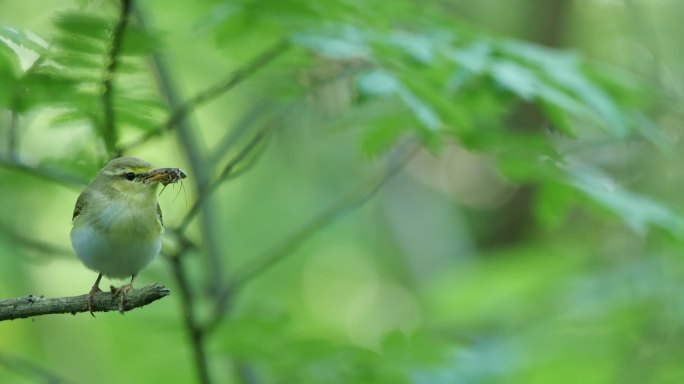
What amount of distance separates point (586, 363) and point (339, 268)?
18.7 feet

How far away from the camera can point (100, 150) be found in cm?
334

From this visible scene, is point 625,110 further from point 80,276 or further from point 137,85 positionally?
point 80,276

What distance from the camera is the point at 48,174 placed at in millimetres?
3346

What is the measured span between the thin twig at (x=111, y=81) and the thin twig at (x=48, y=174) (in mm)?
259

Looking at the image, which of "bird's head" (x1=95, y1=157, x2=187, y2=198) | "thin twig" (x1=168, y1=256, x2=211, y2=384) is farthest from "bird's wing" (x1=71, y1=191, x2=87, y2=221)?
"thin twig" (x1=168, y1=256, x2=211, y2=384)

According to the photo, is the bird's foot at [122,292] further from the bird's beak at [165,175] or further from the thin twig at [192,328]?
the thin twig at [192,328]

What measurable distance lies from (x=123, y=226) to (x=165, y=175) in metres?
0.22

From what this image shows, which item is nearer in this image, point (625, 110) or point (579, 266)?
point (625, 110)

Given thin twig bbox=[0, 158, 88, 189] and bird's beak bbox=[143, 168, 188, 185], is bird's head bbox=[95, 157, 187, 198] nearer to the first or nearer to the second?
bird's beak bbox=[143, 168, 188, 185]

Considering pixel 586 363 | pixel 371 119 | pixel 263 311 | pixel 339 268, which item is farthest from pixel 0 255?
pixel 339 268

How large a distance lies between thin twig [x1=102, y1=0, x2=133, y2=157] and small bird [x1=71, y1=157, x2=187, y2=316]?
271 mm

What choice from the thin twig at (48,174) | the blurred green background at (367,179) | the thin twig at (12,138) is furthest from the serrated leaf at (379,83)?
the thin twig at (12,138)

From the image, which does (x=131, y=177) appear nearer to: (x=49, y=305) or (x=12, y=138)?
(x=12, y=138)

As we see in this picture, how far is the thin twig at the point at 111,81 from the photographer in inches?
112
